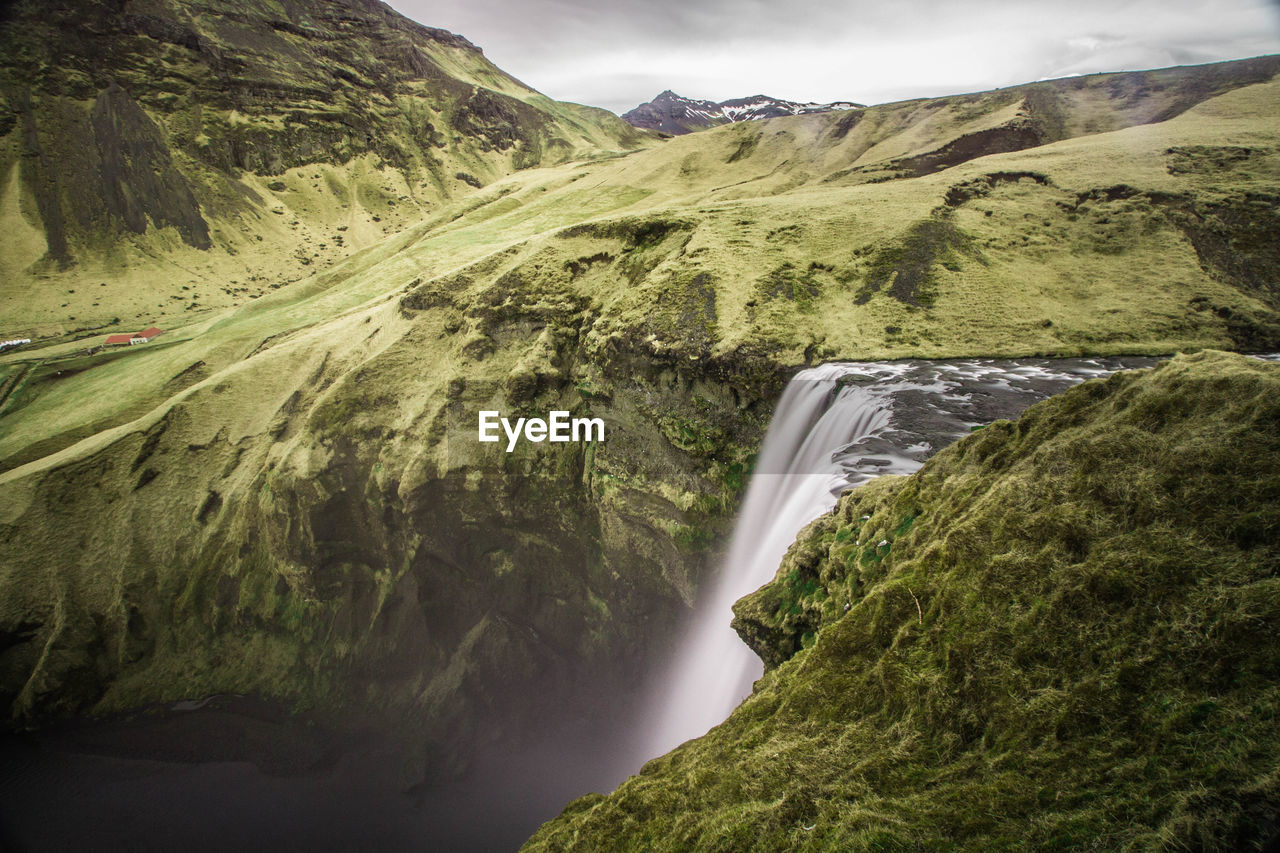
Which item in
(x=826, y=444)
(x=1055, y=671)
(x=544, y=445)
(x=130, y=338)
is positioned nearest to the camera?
(x=1055, y=671)

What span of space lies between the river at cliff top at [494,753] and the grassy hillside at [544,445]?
1488mm

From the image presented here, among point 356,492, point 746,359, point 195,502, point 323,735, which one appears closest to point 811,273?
point 746,359

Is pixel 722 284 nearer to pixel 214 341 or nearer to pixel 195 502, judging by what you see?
pixel 195 502

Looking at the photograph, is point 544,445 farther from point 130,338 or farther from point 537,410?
point 130,338

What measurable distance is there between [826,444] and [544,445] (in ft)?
48.6

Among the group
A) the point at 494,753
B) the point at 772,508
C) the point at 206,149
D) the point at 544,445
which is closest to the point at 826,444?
the point at 772,508

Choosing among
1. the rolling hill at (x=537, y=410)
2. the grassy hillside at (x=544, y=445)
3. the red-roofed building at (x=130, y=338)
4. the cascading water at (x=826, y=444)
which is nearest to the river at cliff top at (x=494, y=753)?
the cascading water at (x=826, y=444)

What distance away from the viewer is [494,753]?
27906 mm

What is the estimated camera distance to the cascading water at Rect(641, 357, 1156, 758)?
15.7m

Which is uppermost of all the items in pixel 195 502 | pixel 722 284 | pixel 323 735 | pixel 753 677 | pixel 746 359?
pixel 722 284

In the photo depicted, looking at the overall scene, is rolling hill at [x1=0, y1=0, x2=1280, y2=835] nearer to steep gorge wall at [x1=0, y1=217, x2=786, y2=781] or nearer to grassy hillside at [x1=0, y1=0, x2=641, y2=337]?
steep gorge wall at [x1=0, y1=217, x2=786, y2=781]

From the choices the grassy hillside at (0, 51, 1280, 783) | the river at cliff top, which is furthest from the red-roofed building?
the river at cliff top

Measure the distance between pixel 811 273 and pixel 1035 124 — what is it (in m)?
36.5

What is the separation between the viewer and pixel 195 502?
31.6 metres
